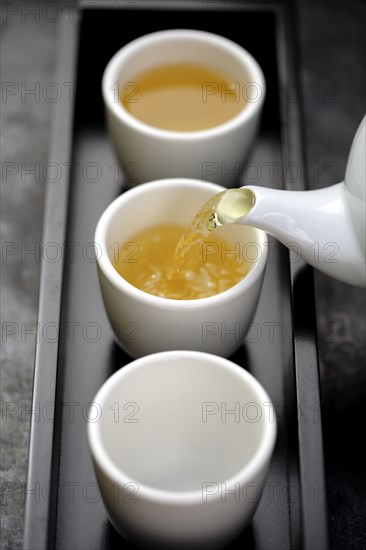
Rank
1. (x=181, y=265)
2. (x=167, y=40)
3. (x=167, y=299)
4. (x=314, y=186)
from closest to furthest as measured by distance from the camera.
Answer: (x=167, y=299) → (x=181, y=265) → (x=167, y=40) → (x=314, y=186)

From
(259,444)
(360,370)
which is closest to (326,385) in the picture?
(360,370)

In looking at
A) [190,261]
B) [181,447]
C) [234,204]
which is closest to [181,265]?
[190,261]

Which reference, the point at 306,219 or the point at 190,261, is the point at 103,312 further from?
the point at 306,219

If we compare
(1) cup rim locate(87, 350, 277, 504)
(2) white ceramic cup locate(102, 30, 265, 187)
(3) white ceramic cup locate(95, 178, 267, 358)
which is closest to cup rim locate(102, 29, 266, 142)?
(2) white ceramic cup locate(102, 30, 265, 187)

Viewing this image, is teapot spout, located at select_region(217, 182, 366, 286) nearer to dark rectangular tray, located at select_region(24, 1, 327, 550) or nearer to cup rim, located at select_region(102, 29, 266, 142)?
dark rectangular tray, located at select_region(24, 1, 327, 550)

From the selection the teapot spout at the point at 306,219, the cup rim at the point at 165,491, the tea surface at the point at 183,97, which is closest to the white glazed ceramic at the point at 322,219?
the teapot spout at the point at 306,219

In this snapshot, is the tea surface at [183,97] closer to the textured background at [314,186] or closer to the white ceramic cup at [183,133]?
the white ceramic cup at [183,133]

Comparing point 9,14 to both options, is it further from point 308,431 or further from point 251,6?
point 308,431
